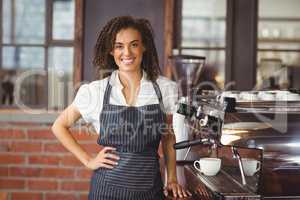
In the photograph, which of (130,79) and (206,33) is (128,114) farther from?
(206,33)

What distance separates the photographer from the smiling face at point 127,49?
5.11ft

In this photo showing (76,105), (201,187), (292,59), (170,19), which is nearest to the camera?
(201,187)

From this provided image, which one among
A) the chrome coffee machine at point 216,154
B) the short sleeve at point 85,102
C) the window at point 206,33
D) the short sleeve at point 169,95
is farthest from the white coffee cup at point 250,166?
the window at point 206,33

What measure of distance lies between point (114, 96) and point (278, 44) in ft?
6.03

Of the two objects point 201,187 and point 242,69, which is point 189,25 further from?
point 201,187

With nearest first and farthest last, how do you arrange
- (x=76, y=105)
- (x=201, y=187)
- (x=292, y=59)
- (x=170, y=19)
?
(x=201, y=187), (x=76, y=105), (x=170, y=19), (x=292, y=59)

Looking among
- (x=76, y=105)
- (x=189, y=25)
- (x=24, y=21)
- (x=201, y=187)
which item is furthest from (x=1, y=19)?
(x=201, y=187)

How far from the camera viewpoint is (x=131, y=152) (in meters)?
1.54

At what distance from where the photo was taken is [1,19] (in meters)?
2.98

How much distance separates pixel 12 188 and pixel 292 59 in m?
2.06

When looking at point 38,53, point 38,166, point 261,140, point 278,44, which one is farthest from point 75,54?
point 261,140

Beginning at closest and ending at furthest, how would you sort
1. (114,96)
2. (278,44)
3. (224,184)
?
(224,184) < (114,96) < (278,44)

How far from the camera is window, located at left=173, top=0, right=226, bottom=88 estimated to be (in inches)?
116

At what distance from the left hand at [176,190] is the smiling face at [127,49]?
421 mm
